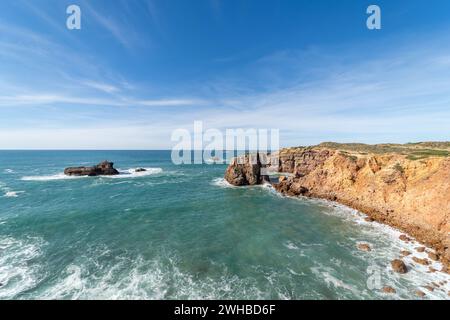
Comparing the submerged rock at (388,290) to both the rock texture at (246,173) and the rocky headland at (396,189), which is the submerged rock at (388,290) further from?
the rock texture at (246,173)

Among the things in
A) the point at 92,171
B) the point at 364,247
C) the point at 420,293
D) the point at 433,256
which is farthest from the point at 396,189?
the point at 92,171

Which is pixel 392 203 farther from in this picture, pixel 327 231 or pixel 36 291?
pixel 36 291

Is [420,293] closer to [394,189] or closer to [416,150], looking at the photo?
[394,189]

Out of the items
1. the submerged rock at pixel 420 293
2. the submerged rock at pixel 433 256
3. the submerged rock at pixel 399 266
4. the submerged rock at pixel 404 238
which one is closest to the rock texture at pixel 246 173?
the submerged rock at pixel 404 238

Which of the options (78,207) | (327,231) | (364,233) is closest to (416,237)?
(364,233)

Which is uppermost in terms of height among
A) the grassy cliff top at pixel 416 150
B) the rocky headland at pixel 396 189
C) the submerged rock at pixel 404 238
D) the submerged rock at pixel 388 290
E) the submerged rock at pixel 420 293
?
the grassy cliff top at pixel 416 150

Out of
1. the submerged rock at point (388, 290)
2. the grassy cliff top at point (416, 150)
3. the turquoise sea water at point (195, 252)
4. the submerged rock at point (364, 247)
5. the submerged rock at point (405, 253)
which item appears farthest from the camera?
the grassy cliff top at point (416, 150)
